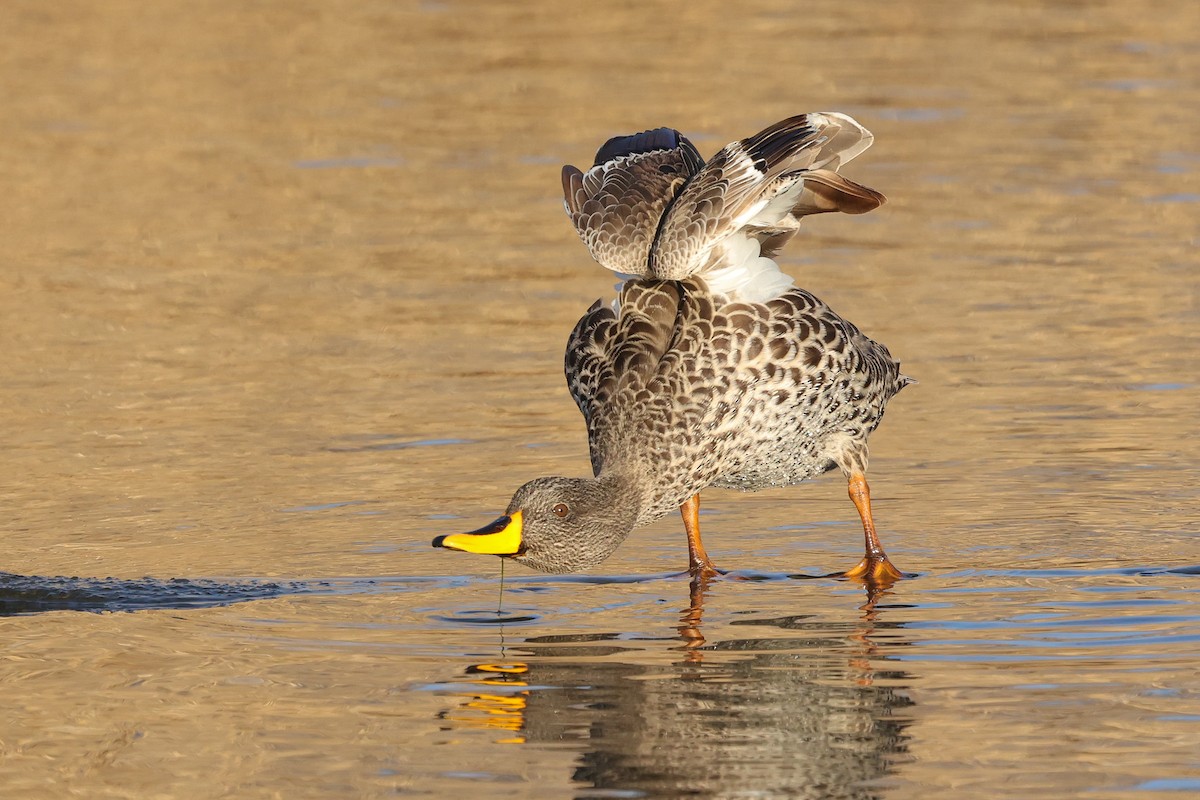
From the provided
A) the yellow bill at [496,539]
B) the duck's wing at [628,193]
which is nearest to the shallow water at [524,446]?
the yellow bill at [496,539]

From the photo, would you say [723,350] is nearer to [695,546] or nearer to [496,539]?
[695,546]

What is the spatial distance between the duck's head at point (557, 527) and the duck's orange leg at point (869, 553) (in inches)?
55.2

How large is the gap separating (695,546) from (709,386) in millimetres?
956

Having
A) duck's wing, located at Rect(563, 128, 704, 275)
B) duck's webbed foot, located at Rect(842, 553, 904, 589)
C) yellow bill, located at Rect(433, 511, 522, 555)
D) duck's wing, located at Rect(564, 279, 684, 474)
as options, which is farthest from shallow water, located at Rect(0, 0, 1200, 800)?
duck's wing, located at Rect(563, 128, 704, 275)

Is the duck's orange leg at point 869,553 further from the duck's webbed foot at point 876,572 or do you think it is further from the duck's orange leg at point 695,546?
the duck's orange leg at point 695,546

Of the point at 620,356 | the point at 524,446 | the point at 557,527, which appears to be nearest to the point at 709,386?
the point at 620,356

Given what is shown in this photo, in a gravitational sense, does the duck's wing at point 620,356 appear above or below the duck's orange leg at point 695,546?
above

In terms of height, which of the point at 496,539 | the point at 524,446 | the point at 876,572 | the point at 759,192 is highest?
the point at 759,192

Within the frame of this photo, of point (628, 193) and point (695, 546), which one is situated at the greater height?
point (628, 193)

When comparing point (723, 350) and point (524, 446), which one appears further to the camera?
point (524, 446)

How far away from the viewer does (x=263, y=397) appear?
1326cm

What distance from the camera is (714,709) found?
25.6 ft

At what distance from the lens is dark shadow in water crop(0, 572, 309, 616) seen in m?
9.41

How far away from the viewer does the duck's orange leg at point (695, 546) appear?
993 cm
